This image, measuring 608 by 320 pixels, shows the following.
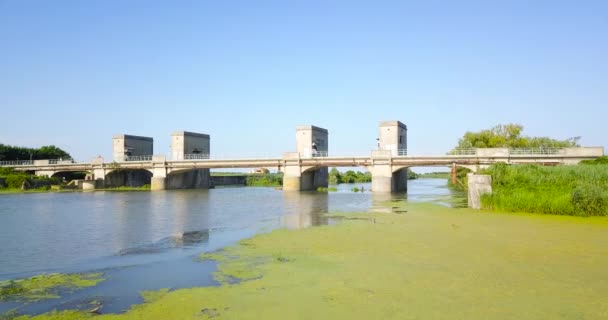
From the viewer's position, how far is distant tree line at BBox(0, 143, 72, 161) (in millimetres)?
93625

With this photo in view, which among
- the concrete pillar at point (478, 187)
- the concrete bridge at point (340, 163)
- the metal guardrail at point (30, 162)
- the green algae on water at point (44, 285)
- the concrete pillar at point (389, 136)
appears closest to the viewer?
the green algae on water at point (44, 285)

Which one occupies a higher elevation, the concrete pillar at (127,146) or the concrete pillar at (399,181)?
the concrete pillar at (127,146)

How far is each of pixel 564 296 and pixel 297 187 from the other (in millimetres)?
51391

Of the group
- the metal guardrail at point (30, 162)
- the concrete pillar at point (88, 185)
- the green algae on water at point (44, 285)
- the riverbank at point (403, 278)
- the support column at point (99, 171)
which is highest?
the metal guardrail at point (30, 162)

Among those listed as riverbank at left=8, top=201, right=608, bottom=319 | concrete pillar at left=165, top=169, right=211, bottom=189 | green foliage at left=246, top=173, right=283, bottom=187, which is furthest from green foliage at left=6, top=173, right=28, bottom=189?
riverbank at left=8, top=201, right=608, bottom=319

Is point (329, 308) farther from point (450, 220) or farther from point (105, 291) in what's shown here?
point (450, 220)

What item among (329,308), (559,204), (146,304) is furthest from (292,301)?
(559,204)

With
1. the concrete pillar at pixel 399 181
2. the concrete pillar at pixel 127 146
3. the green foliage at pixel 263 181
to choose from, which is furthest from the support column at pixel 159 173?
the concrete pillar at pixel 399 181

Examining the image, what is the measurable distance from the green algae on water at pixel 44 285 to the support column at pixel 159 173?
57.8m

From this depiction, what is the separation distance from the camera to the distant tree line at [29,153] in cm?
9362

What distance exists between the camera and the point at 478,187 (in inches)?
1026

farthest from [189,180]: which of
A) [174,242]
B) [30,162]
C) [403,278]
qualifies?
[403,278]

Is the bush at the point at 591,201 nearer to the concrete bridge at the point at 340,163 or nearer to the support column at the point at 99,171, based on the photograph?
the concrete bridge at the point at 340,163

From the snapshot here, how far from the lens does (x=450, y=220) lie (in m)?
21.3
